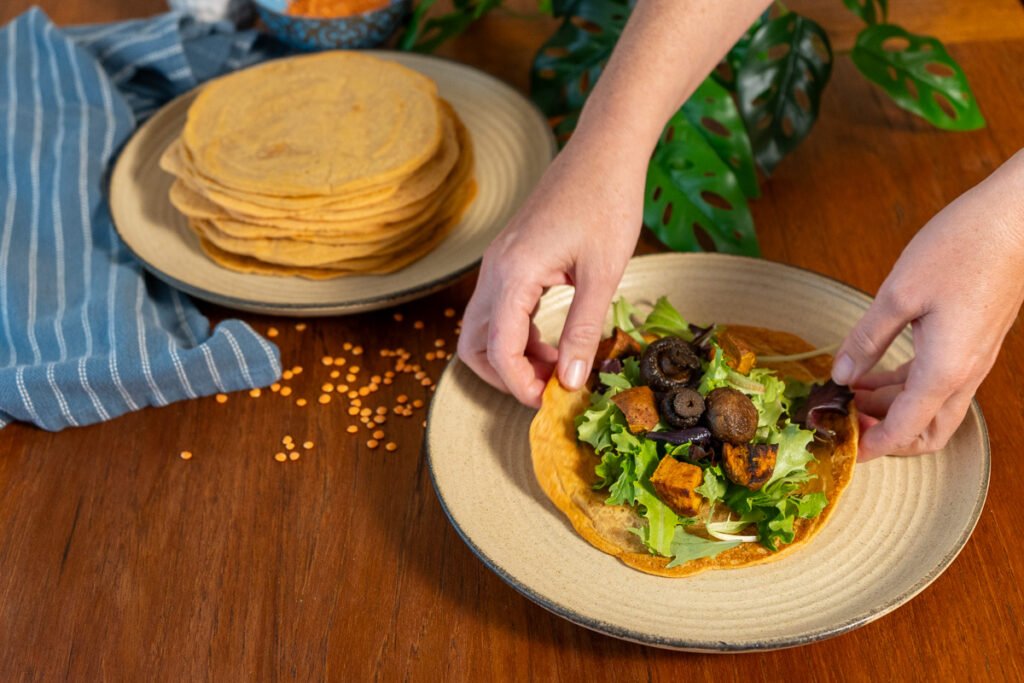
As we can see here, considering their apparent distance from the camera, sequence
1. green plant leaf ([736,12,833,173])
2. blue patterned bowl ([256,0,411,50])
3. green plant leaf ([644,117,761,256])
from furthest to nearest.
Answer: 1. blue patterned bowl ([256,0,411,50])
2. green plant leaf ([736,12,833,173])
3. green plant leaf ([644,117,761,256])

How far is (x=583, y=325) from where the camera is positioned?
163 centimetres

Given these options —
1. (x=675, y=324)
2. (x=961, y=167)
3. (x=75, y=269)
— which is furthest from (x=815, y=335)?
(x=75, y=269)

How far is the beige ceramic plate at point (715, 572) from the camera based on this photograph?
1.43 meters

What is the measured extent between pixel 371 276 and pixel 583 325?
69cm

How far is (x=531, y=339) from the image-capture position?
1781 millimetres

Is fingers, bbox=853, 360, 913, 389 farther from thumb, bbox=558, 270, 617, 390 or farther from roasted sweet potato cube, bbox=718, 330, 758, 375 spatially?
thumb, bbox=558, 270, 617, 390

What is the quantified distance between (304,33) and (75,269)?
945 mm

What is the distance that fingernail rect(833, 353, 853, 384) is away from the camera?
1593 mm

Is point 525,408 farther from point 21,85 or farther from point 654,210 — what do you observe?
point 21,85

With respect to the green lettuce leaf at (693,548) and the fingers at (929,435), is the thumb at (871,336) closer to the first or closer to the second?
the fingers at (929,435)

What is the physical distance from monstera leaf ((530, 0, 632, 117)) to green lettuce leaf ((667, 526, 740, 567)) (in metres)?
1.30

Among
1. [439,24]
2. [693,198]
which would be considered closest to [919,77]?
[693,198]

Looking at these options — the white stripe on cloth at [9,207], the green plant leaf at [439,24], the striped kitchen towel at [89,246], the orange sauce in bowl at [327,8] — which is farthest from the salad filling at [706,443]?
the orange sauce in bowl at [327,8]

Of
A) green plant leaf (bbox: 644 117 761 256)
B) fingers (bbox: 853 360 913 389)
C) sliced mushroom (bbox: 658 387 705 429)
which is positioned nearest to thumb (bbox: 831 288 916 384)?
fingers (bbox: 853 360 913 389)
